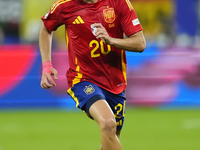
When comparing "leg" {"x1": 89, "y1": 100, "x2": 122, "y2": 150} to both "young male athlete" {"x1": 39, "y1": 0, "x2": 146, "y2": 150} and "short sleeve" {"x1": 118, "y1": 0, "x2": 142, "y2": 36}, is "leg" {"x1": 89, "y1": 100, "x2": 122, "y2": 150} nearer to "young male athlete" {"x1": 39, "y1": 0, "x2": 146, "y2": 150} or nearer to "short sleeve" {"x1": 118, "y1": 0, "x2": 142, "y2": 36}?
"young male athlete" {"x1": 39, "y1": 0, "x2": 146, "y2": 150}

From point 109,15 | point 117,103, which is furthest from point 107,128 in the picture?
point 109,15

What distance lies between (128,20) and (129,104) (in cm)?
562

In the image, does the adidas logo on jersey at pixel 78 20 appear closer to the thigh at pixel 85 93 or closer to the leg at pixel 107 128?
the thigh at pixel 85 93

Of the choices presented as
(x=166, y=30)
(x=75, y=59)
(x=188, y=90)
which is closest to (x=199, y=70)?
(x=188, y=90)

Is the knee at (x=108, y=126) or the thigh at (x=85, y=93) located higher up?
the thigh at (x=85, y=93)

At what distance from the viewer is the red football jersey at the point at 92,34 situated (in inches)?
180

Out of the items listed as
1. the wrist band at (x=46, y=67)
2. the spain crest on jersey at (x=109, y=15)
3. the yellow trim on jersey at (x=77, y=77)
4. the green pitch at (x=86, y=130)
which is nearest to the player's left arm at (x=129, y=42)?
the spain crest on jersey at (x=109, y=15)

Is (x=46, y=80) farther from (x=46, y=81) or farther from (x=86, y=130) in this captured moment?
(x=86, y=130)

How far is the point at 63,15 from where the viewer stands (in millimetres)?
4691

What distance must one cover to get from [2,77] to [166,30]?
8527mm

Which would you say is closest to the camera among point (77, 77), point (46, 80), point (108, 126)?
point (108, 126)

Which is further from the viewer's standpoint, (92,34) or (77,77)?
(77,77)

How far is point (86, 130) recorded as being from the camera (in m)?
7.90

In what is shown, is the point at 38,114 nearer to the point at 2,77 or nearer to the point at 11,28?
the point at 2,77
